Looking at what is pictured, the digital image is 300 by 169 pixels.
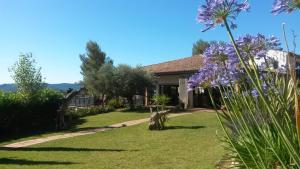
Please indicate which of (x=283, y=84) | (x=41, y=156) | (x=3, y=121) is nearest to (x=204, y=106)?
(x=3, y=121)

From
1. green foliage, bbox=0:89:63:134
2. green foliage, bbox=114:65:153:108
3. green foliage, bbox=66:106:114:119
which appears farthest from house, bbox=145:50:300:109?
green foliage, bbox=0:89:63:134

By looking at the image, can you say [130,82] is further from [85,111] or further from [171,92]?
[171,92]

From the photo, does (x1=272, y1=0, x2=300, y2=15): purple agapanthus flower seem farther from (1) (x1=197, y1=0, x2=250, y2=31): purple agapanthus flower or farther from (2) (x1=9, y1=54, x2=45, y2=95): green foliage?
(2) (x1=9, y1=54, x2=45, y2=95): green foliage

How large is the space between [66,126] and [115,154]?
Answer: 13.5 meters

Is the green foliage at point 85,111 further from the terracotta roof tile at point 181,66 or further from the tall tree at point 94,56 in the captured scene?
the tall tree at point 94,56

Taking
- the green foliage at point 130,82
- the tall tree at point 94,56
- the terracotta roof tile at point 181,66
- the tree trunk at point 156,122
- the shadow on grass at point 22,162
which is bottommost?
the shadow on grass at point 22,162

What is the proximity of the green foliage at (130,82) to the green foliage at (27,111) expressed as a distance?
6817 millimetres

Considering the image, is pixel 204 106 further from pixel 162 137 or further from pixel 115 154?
pixel 115 154

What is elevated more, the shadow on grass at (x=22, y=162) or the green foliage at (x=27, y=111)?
the green foliage at (x=27, y=111)

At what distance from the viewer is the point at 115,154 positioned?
14961 mm

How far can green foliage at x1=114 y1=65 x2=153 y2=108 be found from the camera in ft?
125

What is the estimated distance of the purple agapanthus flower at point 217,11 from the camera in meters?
2.71

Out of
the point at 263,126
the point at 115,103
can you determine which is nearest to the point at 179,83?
the point at 115,103

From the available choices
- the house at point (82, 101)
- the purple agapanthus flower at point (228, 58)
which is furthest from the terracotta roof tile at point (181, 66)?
the purple agapanthus flower at point (228, 58)
